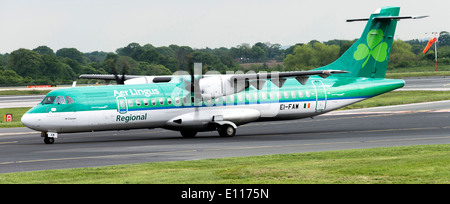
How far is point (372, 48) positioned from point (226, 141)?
10360 millimetres

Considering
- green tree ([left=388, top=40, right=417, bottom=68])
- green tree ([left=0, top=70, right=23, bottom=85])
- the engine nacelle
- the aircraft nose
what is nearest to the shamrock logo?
the engine nacelle

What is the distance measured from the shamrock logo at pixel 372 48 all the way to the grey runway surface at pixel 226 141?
12.4 feet

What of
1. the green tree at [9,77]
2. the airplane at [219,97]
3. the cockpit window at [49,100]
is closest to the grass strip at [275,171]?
the airplane at [219,97]

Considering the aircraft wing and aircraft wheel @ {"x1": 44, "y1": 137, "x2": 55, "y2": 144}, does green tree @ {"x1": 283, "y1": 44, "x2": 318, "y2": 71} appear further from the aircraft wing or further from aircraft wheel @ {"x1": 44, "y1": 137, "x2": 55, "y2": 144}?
aircraft wheel @ {"x1": 44, "y1": 137, "x2": 55, "y2": 144}

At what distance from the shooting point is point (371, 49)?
32.3 metres

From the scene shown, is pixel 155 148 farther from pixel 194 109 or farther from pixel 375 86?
pixel 375 86

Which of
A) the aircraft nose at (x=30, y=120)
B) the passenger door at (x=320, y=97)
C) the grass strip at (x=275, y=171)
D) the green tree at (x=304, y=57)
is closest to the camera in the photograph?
the grass strip at (x=275, y=171)

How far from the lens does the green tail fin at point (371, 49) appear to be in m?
32.2

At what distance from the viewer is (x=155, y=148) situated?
2458 cm

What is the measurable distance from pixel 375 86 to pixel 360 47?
2.26 m

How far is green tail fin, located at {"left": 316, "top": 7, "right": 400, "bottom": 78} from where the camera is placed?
1267 inches

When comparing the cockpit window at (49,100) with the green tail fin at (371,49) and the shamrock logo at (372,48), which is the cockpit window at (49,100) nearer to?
the green tail fin at (371,49)
